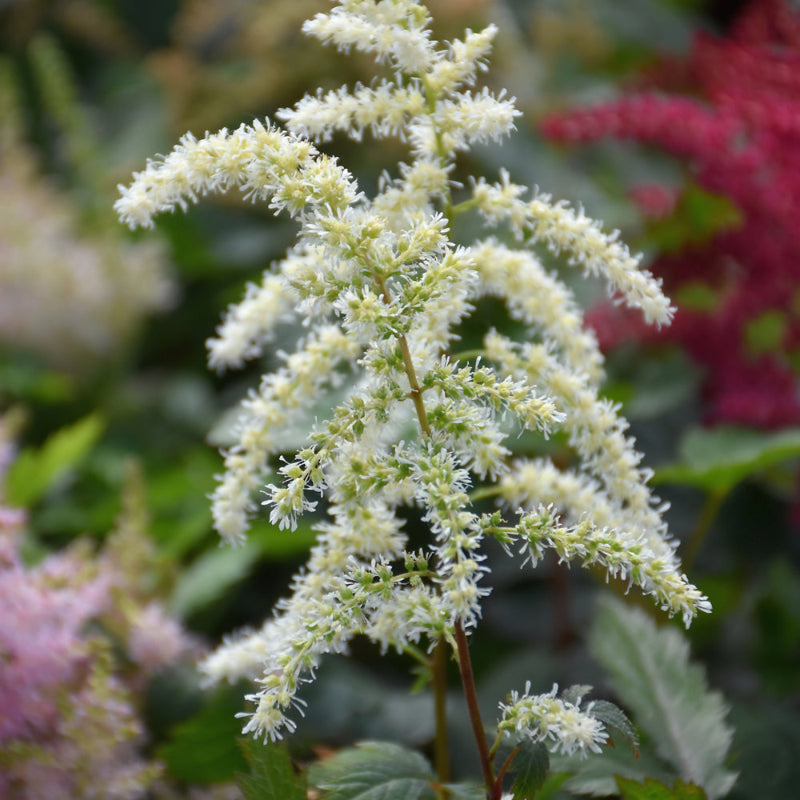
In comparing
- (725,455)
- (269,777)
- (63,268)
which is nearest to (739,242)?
(725,455)

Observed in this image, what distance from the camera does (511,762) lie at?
447mm

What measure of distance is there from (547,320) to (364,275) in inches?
6.5

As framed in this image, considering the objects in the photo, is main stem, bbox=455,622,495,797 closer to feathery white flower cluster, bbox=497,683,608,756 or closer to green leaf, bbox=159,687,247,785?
feathery white flower cluster, bbox=497,683,608,756

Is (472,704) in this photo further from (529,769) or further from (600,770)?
(600,770)

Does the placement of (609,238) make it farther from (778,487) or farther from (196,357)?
(196,357)

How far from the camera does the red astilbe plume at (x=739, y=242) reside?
0.92 metres

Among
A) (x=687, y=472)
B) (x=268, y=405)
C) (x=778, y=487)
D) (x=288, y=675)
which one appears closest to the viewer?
(x=288, y=675)

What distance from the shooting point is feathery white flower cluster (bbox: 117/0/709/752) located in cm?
41

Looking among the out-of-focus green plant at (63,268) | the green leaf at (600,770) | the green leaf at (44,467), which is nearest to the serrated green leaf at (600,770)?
the green leaf at (600,770)

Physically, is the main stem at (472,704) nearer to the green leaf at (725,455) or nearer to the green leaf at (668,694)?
the green leaf at (668,694)

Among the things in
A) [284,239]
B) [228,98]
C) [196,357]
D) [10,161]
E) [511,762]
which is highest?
[228,98]

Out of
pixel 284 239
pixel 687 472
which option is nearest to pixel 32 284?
pixel 284 239

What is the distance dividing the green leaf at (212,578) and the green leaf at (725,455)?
372 mm

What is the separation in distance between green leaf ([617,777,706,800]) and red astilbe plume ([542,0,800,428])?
0.50 meters
